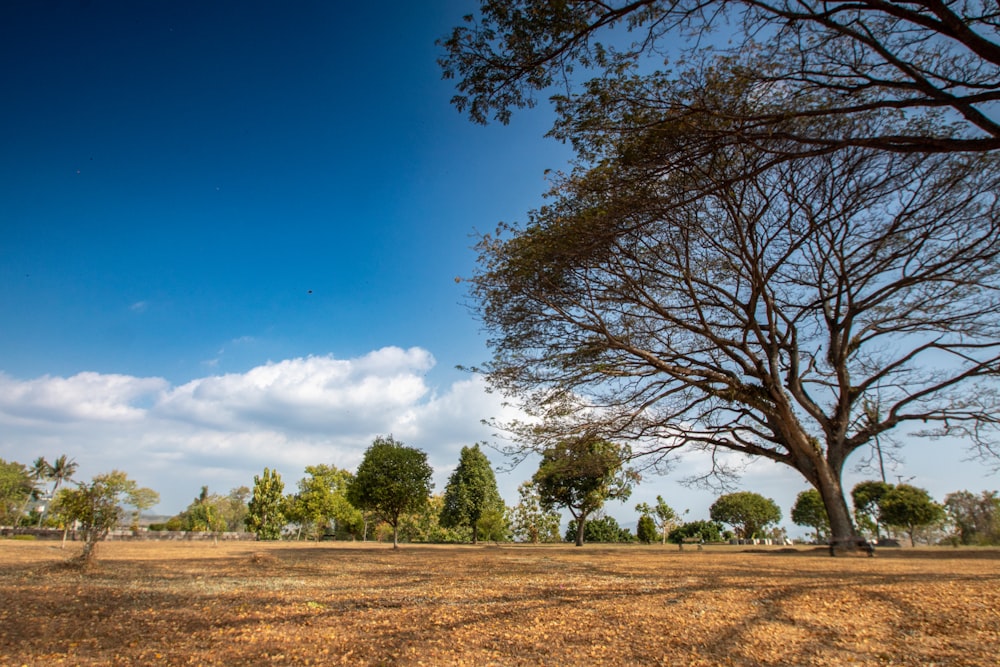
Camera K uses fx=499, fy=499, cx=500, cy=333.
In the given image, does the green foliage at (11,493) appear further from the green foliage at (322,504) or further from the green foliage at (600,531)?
the green foliage at (600,531)

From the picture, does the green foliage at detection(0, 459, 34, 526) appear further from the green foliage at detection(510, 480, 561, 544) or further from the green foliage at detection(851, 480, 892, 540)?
the green foliage at detection(851, 480, 892, 540)

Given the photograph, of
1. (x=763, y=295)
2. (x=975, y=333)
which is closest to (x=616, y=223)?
(x=763, y=295)

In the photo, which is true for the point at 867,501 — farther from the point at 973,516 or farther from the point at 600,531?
the point at 600,531

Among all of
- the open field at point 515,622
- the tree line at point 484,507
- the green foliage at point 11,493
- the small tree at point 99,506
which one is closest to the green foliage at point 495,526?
the tree line at point 484,507

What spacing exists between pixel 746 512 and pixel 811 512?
6903mm

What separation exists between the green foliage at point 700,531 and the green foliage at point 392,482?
22752 millimetres

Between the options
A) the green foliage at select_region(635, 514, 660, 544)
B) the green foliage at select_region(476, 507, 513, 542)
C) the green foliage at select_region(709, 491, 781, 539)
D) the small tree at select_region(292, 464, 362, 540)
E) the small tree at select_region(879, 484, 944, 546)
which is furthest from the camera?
the green foliage at select_region(709, 491, 781, 539)

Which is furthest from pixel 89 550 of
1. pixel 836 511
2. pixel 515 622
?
pixel 836 511

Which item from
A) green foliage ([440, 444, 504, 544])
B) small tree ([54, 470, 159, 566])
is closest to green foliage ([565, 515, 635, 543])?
green foliage ([440, 444, 504, 544])

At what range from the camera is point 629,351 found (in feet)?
42.9

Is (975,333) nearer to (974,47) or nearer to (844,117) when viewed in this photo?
(844,117)

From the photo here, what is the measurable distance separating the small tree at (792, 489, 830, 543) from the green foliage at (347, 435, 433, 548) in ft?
110

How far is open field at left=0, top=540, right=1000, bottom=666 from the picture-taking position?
4.14m

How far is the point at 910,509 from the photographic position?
100.0 ft
